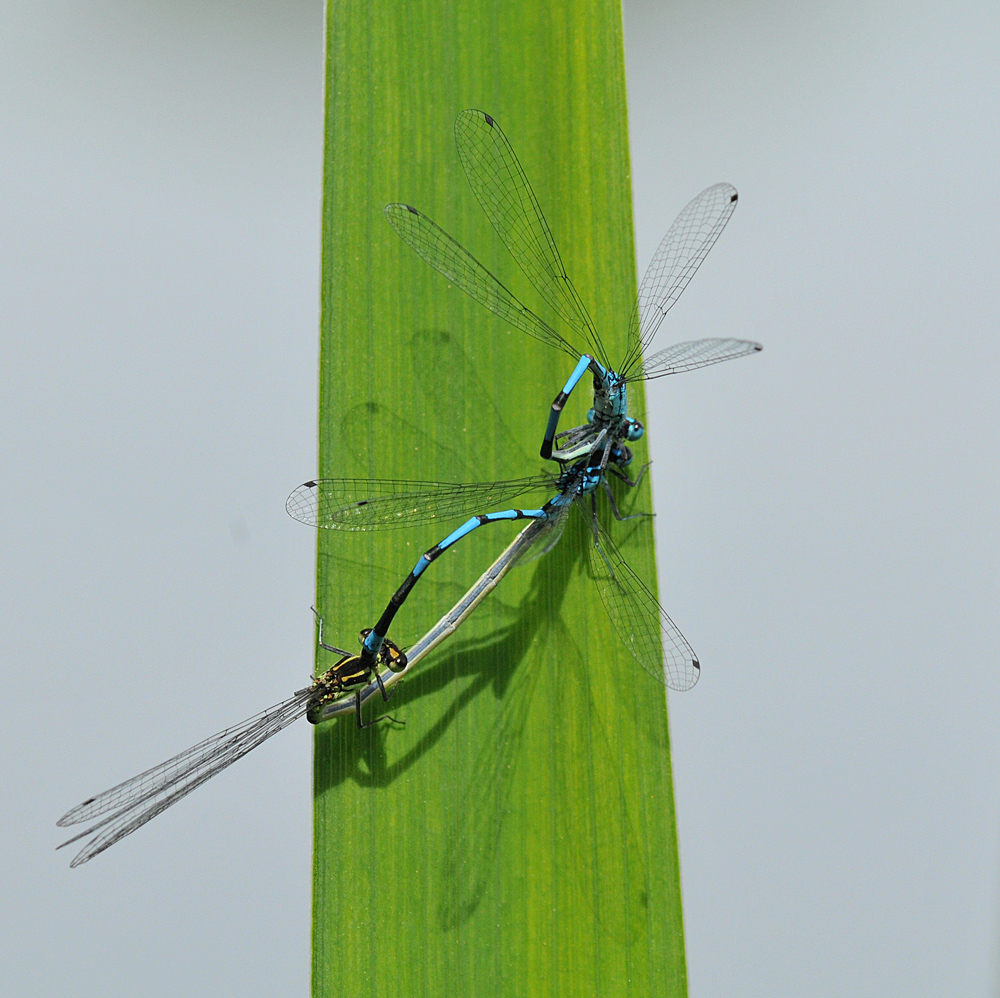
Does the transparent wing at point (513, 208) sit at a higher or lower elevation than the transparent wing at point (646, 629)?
higher

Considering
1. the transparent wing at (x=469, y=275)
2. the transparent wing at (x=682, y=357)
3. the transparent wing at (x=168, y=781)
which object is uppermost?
the transparent wing at (x=469, y=275)

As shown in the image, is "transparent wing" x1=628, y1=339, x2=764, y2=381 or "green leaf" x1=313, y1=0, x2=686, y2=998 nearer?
"green leaf" x1=313, y1=0, x2=686, y2=998

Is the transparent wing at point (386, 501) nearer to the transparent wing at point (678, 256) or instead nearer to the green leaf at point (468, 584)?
the green leaf at point (468, 584)

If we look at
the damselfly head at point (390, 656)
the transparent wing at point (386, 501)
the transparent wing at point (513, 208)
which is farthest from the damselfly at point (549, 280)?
the damselfly head at point (390, 656)

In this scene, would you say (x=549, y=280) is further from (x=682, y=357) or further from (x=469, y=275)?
(x=682, y=357)

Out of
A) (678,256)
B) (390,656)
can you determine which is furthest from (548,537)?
(678,256)

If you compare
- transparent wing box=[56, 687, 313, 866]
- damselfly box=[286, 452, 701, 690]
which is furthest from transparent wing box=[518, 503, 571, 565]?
transparent wing box=[56, 687, 313, 866]

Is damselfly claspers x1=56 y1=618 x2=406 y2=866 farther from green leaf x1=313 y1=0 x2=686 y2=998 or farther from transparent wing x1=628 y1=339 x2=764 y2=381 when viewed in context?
transparent wing x1=628 y1=339 x2=764 y2=381

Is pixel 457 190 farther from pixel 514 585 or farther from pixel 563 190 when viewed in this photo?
pixel 514 585
